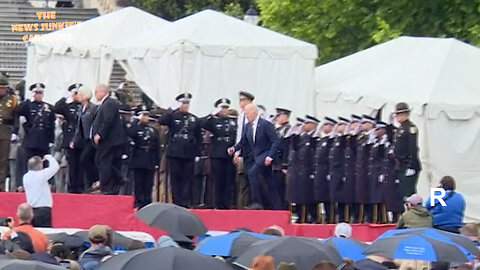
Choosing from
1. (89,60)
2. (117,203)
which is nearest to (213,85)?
(89,60)

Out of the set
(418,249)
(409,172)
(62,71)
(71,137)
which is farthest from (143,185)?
(418,249)

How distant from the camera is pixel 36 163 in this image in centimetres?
2297

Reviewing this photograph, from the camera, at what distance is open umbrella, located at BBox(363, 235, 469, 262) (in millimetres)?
16562

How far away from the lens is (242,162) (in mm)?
25594

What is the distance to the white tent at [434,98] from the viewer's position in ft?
98.2

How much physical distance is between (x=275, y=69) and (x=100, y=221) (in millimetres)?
7100

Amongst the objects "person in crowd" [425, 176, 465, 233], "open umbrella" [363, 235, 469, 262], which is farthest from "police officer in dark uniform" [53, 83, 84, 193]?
"open umbrella" [363, 235, 469, 262]

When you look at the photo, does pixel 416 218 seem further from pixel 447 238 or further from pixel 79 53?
pixel 79 53

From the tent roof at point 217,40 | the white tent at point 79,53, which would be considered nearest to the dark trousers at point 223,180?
the tent roof at point 217,40

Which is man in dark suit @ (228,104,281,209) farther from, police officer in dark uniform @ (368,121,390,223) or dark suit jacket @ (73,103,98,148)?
dark suit jacket @ (73,103,98,148)

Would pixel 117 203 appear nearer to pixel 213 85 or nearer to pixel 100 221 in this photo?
pixel 100 221

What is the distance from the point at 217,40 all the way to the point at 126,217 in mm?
6669

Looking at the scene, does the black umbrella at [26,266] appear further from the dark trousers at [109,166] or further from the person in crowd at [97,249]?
the dark trousers at [109,166]

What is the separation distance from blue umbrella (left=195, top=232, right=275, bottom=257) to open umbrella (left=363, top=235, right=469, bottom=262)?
1.24m
